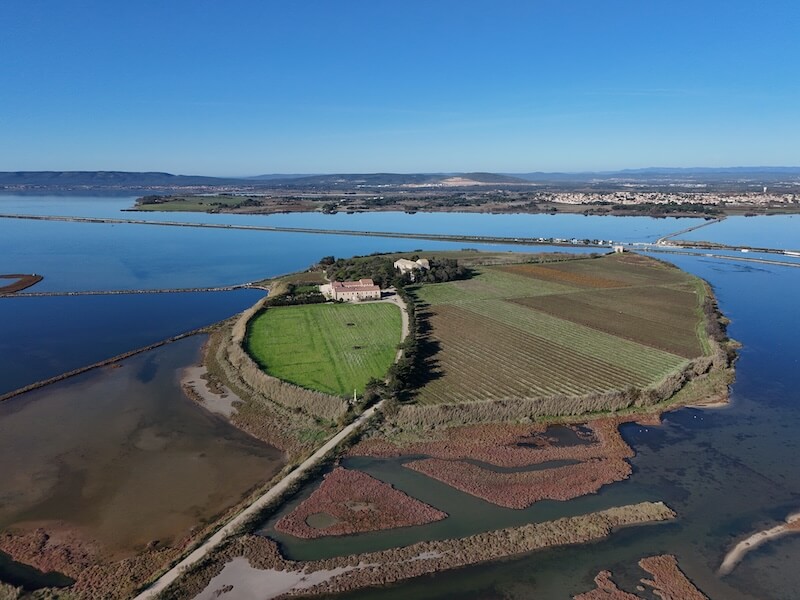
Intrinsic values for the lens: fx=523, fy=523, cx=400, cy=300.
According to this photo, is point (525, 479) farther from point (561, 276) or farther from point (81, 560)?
point (561, 276)

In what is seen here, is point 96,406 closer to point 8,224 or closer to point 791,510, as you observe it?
point 791,510

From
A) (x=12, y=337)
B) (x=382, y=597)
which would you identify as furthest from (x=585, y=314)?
(x=12, y=337)

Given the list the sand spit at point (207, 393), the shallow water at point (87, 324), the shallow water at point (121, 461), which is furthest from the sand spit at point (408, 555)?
the shallow water at point (87, 324)

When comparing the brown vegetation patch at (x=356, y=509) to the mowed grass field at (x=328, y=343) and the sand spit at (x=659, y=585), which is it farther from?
the mowed grass field at (x=328, y=343)

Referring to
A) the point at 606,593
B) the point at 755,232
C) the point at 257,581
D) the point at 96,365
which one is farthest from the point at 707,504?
the point at 755,232

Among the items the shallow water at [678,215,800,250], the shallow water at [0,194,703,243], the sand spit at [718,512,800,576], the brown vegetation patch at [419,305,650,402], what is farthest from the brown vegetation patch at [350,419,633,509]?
Answer: the shallow water at [0,194,703,243]
